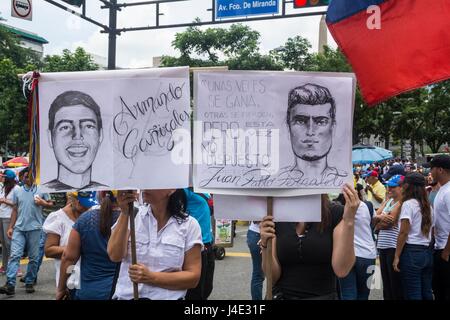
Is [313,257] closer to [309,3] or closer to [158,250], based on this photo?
[158,250]

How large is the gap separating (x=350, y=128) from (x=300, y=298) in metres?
0.98

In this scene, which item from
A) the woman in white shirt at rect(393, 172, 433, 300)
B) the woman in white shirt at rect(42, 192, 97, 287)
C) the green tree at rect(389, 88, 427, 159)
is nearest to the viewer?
the woman in white shirt at rect(42, 192, 97, 287)

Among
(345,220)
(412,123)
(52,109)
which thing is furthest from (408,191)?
(412,123)

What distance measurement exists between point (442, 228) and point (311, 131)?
2.97m

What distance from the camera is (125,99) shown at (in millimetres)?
2643

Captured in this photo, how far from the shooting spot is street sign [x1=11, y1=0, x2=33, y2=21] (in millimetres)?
10172

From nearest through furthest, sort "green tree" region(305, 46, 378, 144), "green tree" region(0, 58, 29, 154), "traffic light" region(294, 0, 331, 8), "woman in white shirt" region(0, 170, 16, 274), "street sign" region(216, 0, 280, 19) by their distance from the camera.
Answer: "woman in white shirt" region(0, 170, 16, 274)
"traffic light" region(294, 0, 331, 8)
"street sign" region(216, 0, 280, 19)
"green tree" region(0, 58, 29, 154)
"green tree" region(305, 46, 378, 144)

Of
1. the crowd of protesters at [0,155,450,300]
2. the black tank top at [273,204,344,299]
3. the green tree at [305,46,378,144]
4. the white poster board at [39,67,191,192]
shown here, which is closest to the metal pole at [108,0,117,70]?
the crowd of protesters at [0,155,450,300]

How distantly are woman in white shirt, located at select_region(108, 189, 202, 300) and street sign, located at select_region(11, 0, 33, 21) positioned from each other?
8.90 meters

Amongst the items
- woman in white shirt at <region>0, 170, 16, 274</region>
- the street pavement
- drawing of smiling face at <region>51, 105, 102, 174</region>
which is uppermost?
drawing of smiling face at <region>51, 105, 102, 174</region>

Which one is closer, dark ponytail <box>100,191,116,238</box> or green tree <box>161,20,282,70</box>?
dark ponytail <box>100,191,116,238</box>

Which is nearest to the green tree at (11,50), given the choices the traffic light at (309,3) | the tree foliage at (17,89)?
the tree foliage at (17,89)

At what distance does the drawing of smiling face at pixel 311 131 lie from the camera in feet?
8.81

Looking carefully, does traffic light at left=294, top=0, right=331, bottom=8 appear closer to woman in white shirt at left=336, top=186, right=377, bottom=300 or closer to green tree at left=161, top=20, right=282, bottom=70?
woman in white shirt at left=336, top=186, right=377, bottom=300
